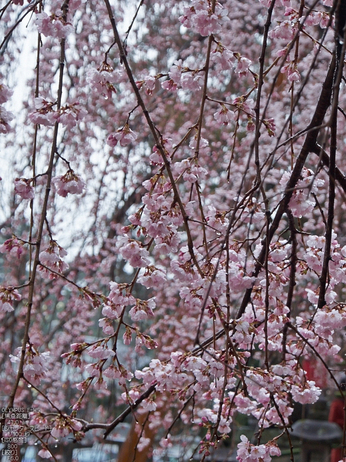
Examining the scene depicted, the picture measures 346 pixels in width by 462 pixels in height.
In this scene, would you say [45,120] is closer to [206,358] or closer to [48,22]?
[48,22]

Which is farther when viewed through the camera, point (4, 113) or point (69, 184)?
point (69, 184)

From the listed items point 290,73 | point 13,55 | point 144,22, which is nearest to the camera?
point 290,73

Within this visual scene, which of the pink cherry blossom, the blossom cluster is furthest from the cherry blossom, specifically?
the blossom cluster

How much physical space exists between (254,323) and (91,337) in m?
4.38

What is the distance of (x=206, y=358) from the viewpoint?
4.43 feet

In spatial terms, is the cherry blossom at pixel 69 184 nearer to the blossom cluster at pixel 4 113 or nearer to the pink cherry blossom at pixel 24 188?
the pink cherry blossom at pixel 24 188

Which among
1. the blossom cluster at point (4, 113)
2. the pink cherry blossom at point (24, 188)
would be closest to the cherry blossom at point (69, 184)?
the pink cherry blossom at point (24, 188)

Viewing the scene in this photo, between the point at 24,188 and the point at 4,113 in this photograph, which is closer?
the point at 4,113

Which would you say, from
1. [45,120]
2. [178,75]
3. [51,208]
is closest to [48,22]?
[45,120]

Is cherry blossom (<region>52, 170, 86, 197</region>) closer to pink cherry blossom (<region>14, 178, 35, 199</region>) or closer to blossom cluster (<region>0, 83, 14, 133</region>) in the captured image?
pink cherry blossom (<region>14, 178, 35, 199</region>)

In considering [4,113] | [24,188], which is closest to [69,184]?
[24,188]

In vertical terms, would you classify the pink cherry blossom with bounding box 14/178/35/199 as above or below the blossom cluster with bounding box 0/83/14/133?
below

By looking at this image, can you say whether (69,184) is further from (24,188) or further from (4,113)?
(4,113)

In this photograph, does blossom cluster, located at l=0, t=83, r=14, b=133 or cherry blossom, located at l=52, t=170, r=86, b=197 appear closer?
blossom cluster, located at l=0, t=83, r=14, b=133
